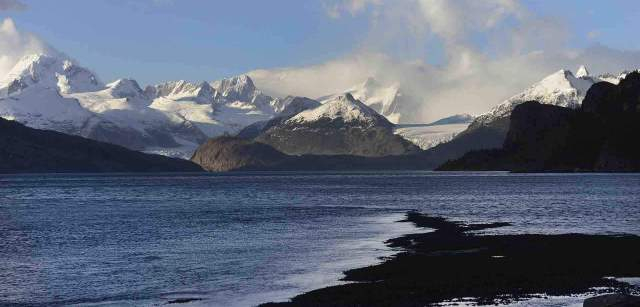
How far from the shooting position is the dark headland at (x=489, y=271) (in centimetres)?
5638

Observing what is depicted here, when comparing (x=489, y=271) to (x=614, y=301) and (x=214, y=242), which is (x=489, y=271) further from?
(x=214, y=242)

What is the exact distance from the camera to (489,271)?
217 feet

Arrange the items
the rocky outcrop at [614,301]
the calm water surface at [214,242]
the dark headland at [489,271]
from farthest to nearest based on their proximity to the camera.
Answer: the calm water surface at [214,242]
the dark headland at [489,271]
the rocky outcrop at [614,301]

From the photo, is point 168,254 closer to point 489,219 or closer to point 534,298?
point 534,298

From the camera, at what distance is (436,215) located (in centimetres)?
13588

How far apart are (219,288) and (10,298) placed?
13855mm

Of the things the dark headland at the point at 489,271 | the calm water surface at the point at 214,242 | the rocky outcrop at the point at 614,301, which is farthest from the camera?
the calm water surface at the point at 214,242

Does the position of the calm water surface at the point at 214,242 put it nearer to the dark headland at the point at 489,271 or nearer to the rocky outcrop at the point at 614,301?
the dark headland at the point at 489,271

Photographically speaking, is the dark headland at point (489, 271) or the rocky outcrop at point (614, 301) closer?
the rocky outcrop at point (614, 301)

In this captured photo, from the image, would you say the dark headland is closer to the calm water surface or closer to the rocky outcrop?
the calm water surface

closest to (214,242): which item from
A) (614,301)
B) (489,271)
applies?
(489,271)

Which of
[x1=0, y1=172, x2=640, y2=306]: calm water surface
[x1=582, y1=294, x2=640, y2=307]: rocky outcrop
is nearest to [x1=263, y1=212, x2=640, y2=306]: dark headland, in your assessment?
[x1=0, y1=172, x2=640, y2=306]: calm water surface

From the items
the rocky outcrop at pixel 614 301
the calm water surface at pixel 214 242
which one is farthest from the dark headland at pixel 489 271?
the rocky outcrop at pixel 614 301

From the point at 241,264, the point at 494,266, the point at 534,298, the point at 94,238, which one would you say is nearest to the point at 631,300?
the point at 534,298
